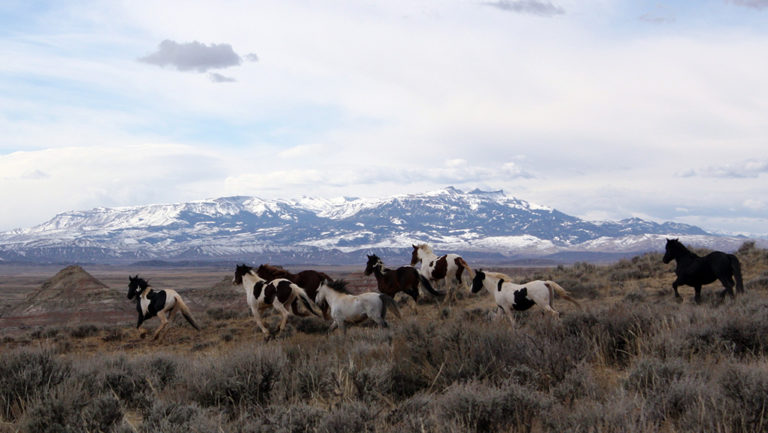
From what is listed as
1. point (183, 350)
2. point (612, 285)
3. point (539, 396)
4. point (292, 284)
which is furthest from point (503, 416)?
point (612, 285)

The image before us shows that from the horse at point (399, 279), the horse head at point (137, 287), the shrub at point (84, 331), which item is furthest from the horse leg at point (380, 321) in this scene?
the shrub at point (84, 331)

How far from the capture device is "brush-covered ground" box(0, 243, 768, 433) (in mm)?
4801

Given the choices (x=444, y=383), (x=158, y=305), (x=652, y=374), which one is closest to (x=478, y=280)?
(x=444, y=383)

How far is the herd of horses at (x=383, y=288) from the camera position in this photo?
12.2 m

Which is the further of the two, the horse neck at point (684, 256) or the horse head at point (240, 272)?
the horse head at point (240, 272)

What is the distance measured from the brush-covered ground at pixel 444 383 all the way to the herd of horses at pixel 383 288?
2690mm

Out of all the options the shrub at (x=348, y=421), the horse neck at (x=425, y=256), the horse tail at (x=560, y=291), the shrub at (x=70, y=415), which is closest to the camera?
the shrub at (x=348, y=421)

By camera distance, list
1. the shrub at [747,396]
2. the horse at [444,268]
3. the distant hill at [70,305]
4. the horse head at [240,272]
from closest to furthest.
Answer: the shrub at [747,396] → the horse head at [240,272] → the horse at [444,268] → the distant hill at [70,305]

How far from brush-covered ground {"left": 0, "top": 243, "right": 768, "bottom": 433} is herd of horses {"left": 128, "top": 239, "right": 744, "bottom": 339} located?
8.83 feet

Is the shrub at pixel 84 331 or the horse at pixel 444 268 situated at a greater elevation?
the horse at pixel 444 268

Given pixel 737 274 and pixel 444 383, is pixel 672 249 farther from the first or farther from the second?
pixel 444 383

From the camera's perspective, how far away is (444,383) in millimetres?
6395

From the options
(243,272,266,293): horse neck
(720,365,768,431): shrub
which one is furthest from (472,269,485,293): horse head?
(720,365,768,431): shrub

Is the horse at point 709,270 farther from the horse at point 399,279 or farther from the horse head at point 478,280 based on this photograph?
the horse at point 399,279
